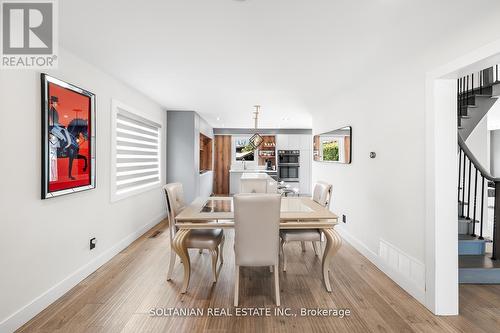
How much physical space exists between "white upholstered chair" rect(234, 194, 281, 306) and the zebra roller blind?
2196mm

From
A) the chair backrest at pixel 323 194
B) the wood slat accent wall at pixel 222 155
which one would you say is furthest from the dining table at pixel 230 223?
the wood slat accent wall at pixel 222 155

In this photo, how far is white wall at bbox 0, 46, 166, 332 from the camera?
1836 millimetres

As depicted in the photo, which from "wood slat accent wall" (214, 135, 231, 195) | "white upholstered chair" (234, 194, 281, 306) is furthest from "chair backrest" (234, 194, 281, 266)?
"wood slat accent wall" (214, 135, 231, 195)

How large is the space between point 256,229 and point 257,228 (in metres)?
0.01

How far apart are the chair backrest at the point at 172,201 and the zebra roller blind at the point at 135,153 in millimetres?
1013

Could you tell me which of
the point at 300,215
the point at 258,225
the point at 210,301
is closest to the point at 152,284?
the point at 210,301

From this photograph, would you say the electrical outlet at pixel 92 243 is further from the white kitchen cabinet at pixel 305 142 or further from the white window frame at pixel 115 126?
the white kitchen cabinet at pixel 305 142

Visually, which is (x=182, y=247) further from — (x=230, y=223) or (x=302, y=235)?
(x=302, y=235)

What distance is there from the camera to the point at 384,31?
2.09 metres

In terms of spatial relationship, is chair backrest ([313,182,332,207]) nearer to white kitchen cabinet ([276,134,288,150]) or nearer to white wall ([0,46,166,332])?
white wall ([0,46,166,332])

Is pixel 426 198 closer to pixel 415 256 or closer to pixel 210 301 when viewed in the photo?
pixel 415 256

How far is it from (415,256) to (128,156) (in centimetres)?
392

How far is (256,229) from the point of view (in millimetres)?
2139

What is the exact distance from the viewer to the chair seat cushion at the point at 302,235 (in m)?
2.70
